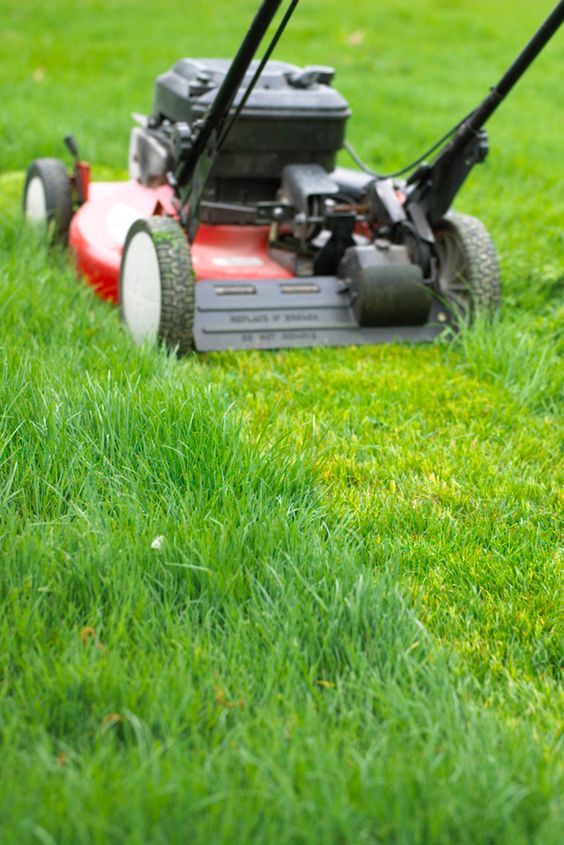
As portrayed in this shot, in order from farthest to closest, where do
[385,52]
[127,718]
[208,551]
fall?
[385,52] < [208,551] < [127,718]

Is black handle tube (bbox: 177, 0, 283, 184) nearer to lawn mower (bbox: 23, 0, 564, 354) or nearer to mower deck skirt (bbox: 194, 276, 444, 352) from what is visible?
lawn mower (bbox: 23, 0, 564, 354)

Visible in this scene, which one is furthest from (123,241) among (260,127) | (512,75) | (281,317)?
(512,75)

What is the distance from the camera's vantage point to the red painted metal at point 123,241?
3.78m

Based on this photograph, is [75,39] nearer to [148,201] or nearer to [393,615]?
[148,201]

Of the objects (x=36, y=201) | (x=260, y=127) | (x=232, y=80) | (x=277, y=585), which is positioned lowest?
(x=36, y=201)

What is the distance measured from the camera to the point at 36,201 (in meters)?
4.46

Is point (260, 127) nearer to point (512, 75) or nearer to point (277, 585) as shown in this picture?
point (512, 75)

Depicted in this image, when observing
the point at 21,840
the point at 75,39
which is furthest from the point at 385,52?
the point at 21,840

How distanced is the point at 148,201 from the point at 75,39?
724 centimetres

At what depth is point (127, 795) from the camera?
4.45 ft

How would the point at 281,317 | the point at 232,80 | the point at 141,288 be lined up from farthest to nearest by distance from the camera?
the point at 281,317 → the point at 141,288 → the point at 232,80

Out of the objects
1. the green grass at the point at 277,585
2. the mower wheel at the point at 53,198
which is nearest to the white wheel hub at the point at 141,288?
the green grass at the point at 277,585

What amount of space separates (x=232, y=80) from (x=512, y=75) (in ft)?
2.87

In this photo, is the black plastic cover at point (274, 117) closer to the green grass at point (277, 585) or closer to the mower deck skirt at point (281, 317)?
the mower deck skirt at point (281, 317)
